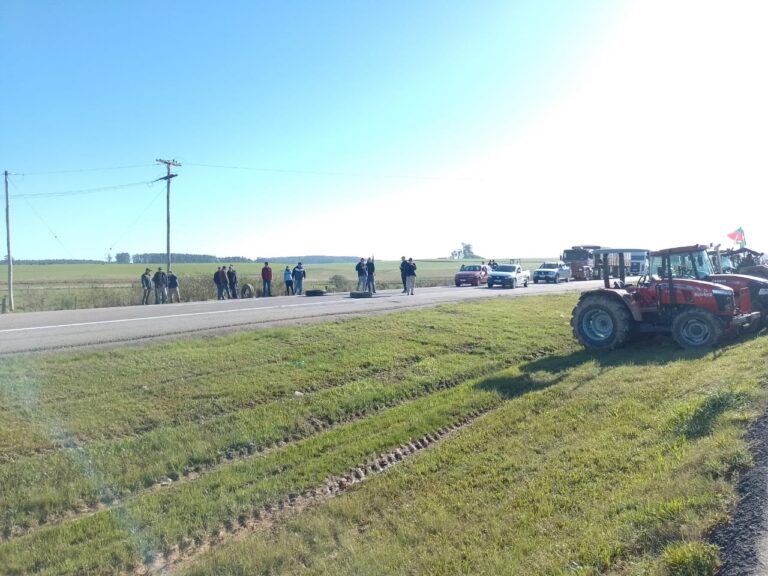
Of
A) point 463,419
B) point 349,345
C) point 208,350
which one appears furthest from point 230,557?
point 349,345

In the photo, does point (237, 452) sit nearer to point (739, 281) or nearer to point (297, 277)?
point (739, 281)

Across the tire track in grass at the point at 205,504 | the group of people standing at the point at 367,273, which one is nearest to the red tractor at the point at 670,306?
the tire track in grass at the point at 205,504

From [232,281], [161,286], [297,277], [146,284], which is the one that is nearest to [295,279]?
[297,277]

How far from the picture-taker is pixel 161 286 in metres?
25.5

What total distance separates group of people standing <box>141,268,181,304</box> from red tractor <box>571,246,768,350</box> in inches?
733

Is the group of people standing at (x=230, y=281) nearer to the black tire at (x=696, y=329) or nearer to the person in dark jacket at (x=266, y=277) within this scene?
the person in dark jacket at (x=266, y=277)

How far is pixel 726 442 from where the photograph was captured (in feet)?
17.4

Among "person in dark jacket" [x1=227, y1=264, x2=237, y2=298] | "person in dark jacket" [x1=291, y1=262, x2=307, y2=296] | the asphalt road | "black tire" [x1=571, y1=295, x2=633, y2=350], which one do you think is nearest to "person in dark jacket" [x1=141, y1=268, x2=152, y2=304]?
"person in dark jacket" [x1=227, y1=264, x2=237, y2=298]

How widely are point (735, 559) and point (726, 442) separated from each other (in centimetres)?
223

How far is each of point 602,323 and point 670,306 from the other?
1.51 meters

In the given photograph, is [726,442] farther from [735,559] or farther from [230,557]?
[230,557]

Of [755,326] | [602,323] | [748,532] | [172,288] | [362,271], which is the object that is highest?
[362,271]

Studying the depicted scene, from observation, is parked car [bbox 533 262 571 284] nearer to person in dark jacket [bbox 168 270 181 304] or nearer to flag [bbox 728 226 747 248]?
flag [bbox 728 226 747 248]

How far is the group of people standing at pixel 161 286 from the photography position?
25453 millimetres
